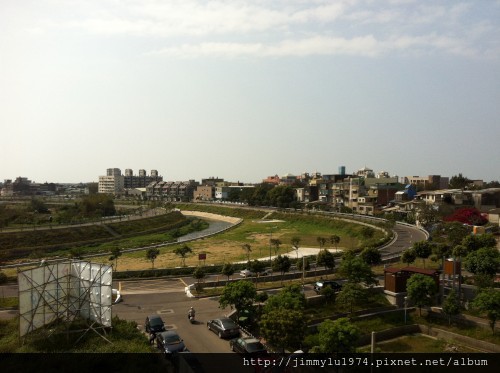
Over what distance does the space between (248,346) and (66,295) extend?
30.8 ft

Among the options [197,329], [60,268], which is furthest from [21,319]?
[197,329]

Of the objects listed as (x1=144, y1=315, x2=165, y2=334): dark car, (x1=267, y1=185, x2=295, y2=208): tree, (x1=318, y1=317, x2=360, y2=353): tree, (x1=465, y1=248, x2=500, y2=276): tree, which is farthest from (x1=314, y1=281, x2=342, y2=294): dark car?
(x1=267, y1=185, x2=295, y2=208): tree

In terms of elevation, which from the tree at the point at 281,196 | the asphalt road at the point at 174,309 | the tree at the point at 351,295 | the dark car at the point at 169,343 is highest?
the tree at the point at 281,196

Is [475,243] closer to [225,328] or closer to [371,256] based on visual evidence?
[371,256]

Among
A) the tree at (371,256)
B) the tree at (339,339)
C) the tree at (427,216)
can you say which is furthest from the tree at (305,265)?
the tree at (427,216)

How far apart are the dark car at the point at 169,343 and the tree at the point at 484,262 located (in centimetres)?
2315

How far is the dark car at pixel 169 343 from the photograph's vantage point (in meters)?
17.9

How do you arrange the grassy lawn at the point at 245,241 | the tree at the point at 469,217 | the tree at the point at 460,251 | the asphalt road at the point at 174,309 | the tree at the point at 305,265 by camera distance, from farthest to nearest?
the tree at the point at 469,217 < the grassy lawn at the point at 245,241 < the tree at the point at 460,251 < the tree at the point at 305,265 < the asphalt road at the point at 174,309

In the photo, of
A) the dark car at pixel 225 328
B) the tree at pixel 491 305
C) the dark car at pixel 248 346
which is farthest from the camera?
the tree at pixel 491 305

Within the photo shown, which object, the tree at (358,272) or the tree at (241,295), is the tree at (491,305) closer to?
the tree at (358,272)

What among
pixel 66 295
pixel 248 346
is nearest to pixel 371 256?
pixel 248 346

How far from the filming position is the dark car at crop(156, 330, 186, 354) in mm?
17891

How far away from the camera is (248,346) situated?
715 inches

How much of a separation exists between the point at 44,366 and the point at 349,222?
66986 millimetres
